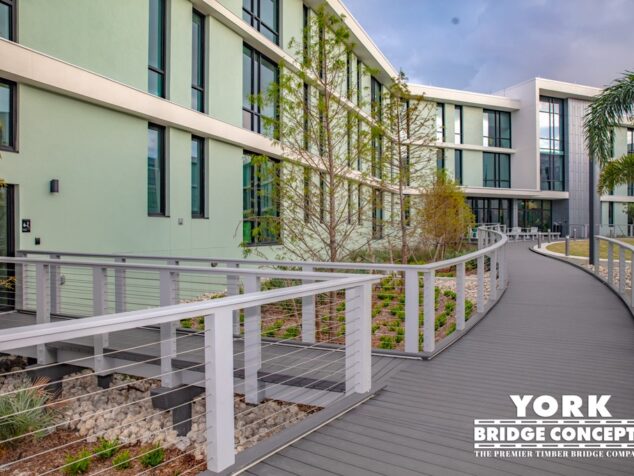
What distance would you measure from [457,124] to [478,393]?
3310 cm

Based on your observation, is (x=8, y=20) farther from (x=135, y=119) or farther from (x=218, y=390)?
(x=218, y=390)

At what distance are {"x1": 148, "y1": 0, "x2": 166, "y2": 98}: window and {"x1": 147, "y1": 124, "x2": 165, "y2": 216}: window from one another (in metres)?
0.92

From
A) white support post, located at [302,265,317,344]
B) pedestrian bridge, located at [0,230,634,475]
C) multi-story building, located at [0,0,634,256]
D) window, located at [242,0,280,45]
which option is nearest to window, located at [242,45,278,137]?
multi-story building, located at [0,0,634,256]

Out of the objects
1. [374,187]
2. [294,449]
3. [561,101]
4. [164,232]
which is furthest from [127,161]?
[561,101]

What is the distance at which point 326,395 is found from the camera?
16.5ft

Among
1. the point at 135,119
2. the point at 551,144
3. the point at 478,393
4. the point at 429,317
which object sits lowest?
the point at 478,393

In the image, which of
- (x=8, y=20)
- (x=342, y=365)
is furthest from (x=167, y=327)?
(x=8, y=20)

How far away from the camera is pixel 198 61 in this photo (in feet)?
42.3

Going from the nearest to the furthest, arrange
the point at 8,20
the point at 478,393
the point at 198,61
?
the point at 478,393
the point at 8,20
the point at 198,61

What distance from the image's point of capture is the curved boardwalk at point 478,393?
318cm

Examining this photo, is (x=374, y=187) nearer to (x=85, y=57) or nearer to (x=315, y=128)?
(x=315, y=128)

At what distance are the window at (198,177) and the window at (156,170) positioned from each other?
3.91ft

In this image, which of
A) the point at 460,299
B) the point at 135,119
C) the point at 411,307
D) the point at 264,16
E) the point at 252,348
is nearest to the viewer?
the point at 252,348

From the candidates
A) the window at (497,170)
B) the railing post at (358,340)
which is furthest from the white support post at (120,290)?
the window at (497,170)
